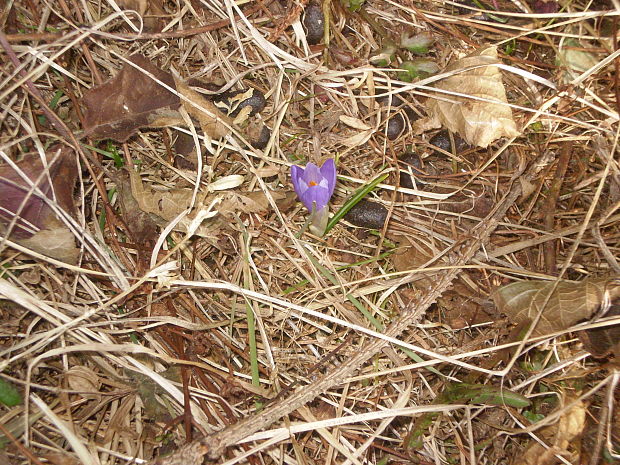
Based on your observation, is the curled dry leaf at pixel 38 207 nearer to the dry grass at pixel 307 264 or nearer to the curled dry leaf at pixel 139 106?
the dry grass at pixel 307 264

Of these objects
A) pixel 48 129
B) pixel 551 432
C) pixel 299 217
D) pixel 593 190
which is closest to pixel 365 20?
pixel 299 217

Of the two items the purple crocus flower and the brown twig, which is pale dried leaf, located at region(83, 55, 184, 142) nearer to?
the purple crocus flower

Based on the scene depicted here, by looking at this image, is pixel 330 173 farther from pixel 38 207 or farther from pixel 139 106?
pixel 38 207

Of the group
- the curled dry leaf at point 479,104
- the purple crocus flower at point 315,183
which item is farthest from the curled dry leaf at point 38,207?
the curled dry leaf at point 479,104

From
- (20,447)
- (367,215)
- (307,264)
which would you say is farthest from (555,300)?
(20,447)

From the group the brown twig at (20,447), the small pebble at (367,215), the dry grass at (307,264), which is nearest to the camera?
the brown twig at (20,447)

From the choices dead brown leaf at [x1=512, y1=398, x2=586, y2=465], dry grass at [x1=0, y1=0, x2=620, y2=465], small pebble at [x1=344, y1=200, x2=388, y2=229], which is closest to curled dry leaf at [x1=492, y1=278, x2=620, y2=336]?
dry grass at [x1=0, y1=0, x2=620, y2=465]

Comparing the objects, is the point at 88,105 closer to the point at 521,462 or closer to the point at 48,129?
the point at 48,129
